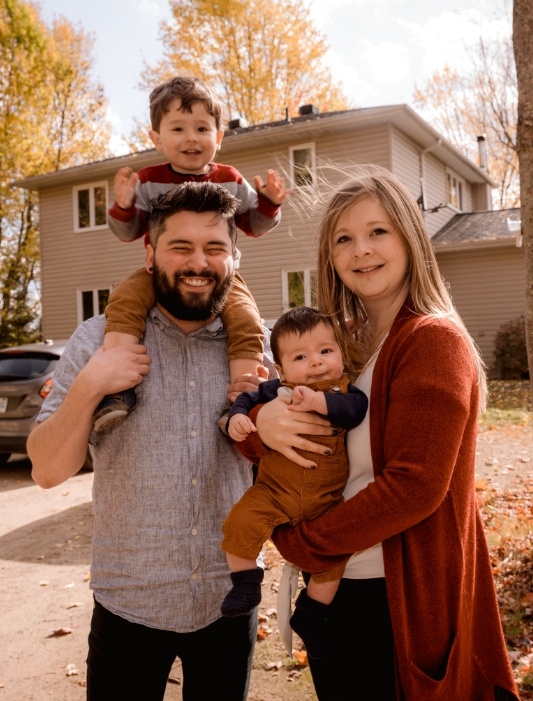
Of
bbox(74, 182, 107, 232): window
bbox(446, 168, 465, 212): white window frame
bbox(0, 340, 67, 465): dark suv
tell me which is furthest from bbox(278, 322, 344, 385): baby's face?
bbox(446, 168, 465, 212): white window frame

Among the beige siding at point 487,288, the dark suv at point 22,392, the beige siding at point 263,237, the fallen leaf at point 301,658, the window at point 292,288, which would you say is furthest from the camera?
the beige siding at point 487,288

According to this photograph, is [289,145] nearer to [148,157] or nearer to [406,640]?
[148,157]

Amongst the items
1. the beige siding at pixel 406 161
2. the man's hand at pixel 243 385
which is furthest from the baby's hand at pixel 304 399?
the beige siding at pixel 406 161

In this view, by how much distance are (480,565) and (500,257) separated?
18.2 metres

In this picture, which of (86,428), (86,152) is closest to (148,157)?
(86,152)

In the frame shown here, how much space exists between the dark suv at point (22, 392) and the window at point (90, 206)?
1257 cm

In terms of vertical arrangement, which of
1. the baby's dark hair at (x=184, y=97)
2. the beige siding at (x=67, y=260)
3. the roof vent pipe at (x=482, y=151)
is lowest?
the baby's dark hair at (x=184, y=97)

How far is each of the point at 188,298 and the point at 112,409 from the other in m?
0.50

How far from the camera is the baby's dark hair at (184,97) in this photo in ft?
11.5

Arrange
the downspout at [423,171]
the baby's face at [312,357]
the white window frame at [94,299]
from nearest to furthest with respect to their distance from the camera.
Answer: the baby's face at [312,357] → the downspout at [423,171] → the white window frame at [94,299]

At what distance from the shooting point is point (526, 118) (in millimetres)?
4480

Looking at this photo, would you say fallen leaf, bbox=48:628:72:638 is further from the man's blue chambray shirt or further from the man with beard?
the man's blue chambray shirt

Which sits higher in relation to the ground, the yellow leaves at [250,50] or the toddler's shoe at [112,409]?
the yellow leaves at [250,50]

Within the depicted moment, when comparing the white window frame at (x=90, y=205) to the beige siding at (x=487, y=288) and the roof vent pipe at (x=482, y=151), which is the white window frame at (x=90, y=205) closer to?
the beige siding at (x=487, y=288)
